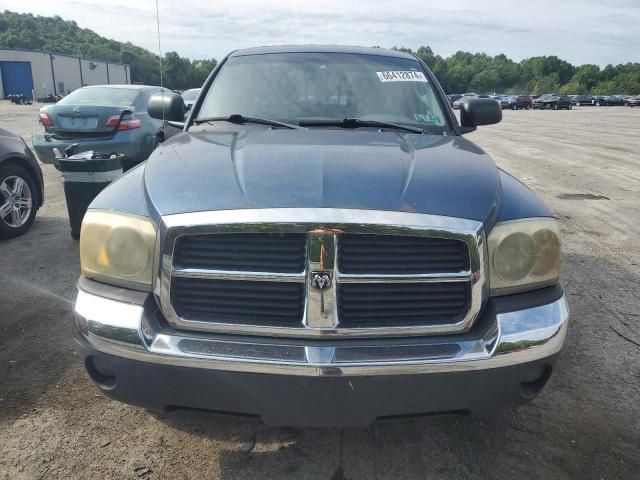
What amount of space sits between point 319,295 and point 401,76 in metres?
2.18

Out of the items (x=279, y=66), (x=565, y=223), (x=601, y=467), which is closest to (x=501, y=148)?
(x=565, y=223)

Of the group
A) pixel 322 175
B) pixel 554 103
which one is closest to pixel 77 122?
pixel 322 175

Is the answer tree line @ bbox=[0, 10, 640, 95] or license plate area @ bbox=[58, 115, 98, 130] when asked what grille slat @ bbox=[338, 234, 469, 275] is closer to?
license plate area @ bbox=[58, 115, 98, 130]

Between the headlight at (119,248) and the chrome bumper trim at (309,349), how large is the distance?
0.37 feet

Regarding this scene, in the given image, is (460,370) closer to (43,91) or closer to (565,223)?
(565,223)

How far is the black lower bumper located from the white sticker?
218cm

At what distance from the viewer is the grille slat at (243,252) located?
6.32 ft

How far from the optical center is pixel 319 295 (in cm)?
192

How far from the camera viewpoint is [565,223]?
21.3 ft

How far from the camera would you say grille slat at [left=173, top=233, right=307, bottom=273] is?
1926mm

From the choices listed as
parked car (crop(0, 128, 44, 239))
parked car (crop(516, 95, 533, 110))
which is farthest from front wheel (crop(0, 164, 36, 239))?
parked car (crop(516, 95, 533, 110))

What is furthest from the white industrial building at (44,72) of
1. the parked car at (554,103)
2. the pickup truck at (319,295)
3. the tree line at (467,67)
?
the pickup truck at (319,295)

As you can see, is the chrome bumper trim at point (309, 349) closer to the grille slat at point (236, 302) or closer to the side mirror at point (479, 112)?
the grille slat at point (236, 302)

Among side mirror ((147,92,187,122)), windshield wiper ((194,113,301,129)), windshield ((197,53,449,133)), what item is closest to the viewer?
windshield wiper ((194,113,301,129))
